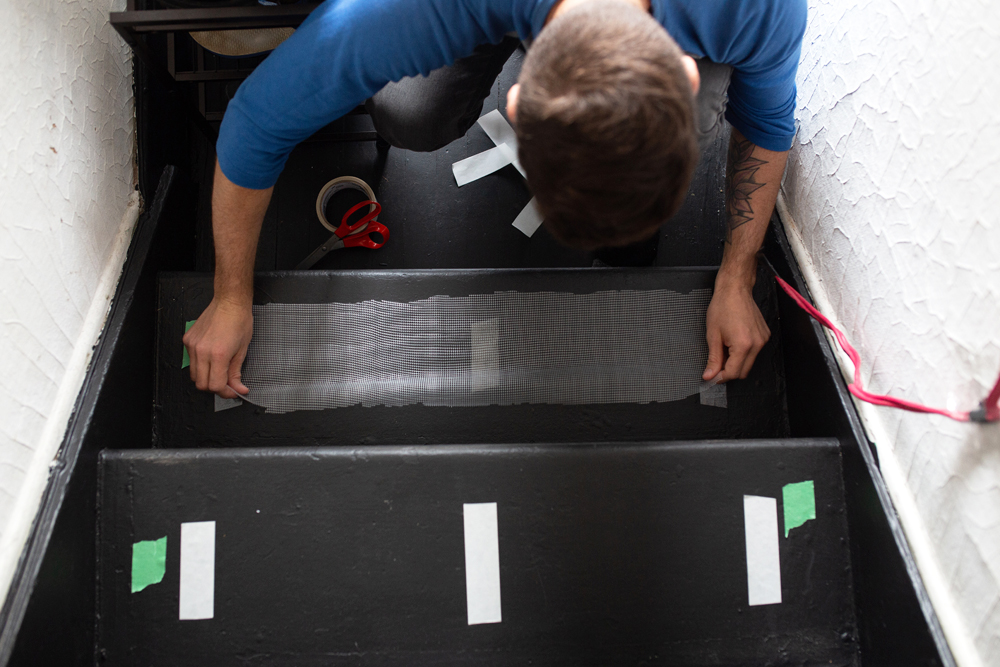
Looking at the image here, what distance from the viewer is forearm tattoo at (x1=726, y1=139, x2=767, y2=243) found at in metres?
1.05

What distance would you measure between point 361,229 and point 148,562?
81 cm

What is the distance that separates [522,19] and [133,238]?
789mm

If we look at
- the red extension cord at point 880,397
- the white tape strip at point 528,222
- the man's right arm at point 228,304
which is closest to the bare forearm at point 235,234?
the man's right arm at point 228,304

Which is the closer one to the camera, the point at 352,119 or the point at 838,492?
the point at 838,492

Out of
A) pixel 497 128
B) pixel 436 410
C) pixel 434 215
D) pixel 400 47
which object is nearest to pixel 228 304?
pixel 436 410

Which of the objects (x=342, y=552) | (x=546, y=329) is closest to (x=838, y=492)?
(x=546, y=329)

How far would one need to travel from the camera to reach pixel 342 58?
0.82 meters

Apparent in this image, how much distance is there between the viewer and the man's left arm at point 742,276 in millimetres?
1048

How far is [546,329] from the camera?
1086 millimetres

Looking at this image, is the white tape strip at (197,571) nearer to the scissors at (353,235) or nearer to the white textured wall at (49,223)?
the white textured wall at (49,223)

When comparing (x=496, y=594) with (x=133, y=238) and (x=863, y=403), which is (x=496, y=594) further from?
(x=133, y=238)

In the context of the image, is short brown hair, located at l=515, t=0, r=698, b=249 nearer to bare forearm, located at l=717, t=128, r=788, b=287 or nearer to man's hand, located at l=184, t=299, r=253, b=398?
bare forearm, located at l=717, t=128, r=788, b=287

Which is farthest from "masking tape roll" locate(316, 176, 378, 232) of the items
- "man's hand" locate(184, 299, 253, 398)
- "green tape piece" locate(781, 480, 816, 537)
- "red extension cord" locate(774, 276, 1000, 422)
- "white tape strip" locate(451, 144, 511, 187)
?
"green tape piece" locate(781, 480, 816, 537)

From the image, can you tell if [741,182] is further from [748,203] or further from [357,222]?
[357,222]
